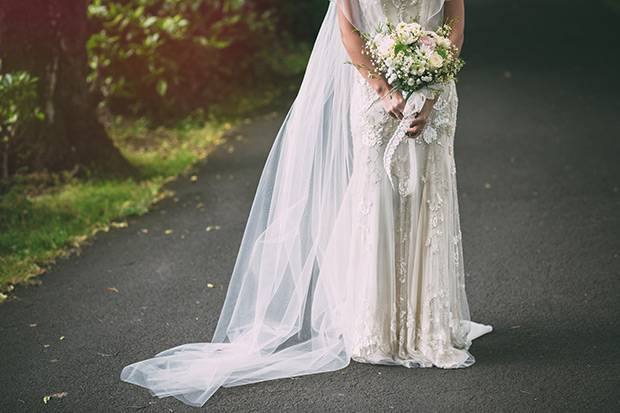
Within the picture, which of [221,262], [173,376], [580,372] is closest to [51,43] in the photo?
[221,262]

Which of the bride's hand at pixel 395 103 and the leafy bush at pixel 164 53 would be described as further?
the leafy bush at pixel 164 53

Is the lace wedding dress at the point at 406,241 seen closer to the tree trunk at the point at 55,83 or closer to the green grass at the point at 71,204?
the green grass at the point at 71,204

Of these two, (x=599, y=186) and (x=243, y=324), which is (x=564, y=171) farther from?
(x=243, y=324)

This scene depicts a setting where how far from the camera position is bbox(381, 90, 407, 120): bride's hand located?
140 inches

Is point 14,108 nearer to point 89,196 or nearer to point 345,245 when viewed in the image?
point 89,196

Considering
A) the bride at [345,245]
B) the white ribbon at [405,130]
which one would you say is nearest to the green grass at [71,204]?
the bride at [345,245]

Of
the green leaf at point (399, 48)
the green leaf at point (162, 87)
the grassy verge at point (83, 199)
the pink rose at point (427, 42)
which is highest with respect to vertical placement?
the green leaf at point (162, 87)

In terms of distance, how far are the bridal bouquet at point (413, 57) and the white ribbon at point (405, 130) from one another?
0.04 metres

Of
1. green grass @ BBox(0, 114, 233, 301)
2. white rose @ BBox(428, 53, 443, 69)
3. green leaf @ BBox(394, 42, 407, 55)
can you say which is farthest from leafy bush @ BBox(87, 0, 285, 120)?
white rose @ BBox(428, 53, 443, 69)

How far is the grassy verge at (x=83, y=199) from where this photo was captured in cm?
564

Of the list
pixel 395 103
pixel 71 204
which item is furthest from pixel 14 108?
pixel 395 103

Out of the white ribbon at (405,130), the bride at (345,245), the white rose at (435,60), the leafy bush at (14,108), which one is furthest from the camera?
the leafy bush at (14,108)

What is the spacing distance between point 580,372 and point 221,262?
2840mm

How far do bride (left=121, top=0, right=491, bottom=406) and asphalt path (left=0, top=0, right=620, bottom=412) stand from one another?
15 cm
